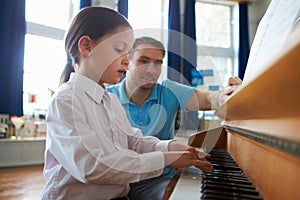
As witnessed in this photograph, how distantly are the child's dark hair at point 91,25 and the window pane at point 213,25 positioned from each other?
404cm

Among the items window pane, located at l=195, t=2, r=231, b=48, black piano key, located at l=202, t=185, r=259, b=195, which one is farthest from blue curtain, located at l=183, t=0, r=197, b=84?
black piano key, located at l=202, t=185, r=259, b=195

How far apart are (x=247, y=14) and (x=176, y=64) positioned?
6.14ft

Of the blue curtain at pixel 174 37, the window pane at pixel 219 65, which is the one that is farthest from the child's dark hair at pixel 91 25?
the window pane at pixel 219 65

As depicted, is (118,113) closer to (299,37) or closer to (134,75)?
(134,75)

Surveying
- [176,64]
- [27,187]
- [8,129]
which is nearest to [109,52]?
[27,187]

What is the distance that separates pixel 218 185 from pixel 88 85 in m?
0.55

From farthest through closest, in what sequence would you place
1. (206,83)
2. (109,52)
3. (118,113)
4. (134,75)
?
(206,83) → (134,75) → (118,113) → (109,52)

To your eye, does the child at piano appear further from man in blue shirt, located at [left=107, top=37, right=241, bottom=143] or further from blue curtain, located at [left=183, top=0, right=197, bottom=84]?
blue curtain, located at [left=183, top=0, right=197, bottom=84]

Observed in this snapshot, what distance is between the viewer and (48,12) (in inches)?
157

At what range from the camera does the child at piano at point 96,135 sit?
2.19 ft

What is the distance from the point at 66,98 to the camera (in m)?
0.78

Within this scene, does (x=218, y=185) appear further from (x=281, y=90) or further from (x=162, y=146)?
(x=162, y=146)

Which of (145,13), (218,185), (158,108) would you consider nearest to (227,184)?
(218,185)

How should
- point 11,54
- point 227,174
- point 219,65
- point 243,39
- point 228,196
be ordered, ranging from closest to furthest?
point 228,196 < point 227,174 < point 11,54 < point 243,39 < point 219,65
